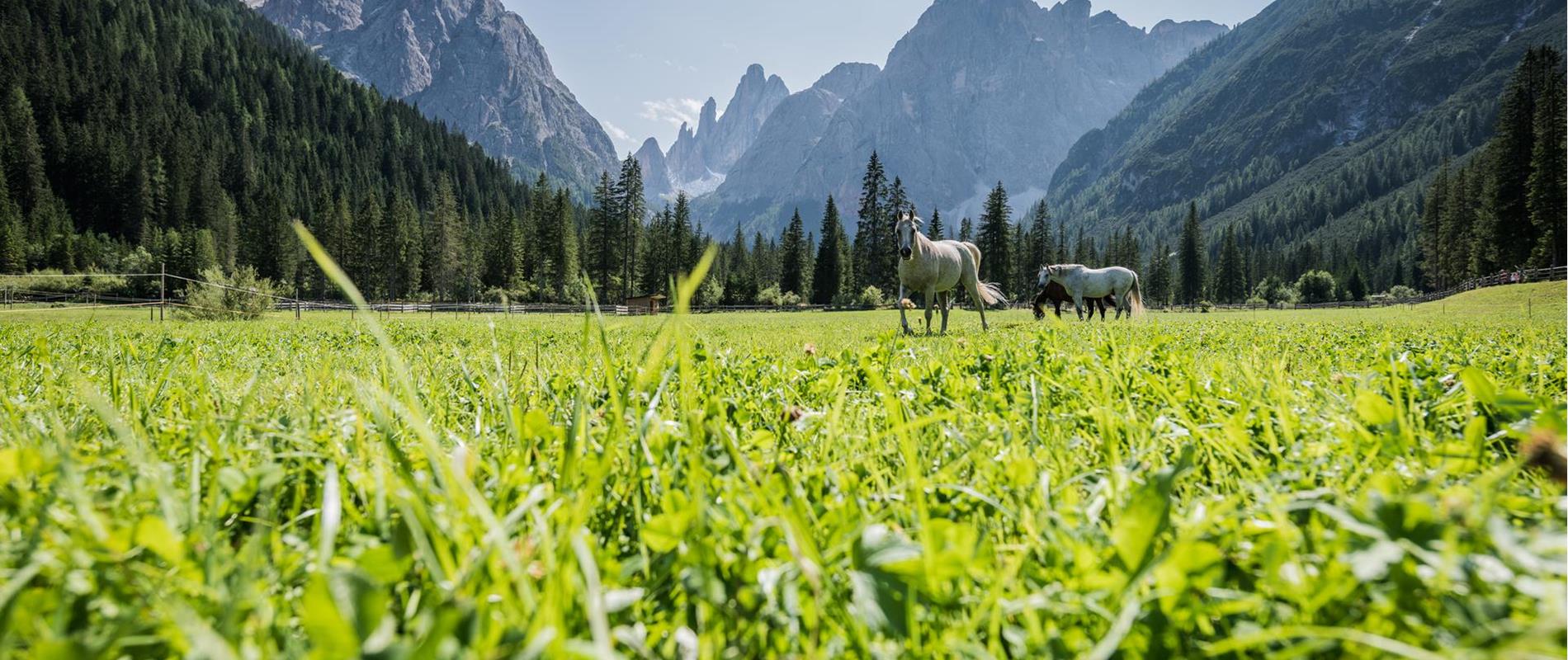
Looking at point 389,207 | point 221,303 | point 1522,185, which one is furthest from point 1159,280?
point 221,303

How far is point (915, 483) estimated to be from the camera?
1177 mm

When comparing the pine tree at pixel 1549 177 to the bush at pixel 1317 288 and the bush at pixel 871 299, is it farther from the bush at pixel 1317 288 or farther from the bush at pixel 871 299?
the bush at pixel 1317 288

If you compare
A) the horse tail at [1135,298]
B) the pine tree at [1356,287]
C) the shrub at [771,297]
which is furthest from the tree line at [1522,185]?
the shrub at [771,297]

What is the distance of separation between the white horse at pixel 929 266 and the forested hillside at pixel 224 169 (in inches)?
3161

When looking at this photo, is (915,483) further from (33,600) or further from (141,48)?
(141,48)

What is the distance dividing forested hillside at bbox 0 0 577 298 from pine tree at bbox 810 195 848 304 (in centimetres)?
3518

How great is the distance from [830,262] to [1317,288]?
3579 inches

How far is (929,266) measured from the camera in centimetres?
1155

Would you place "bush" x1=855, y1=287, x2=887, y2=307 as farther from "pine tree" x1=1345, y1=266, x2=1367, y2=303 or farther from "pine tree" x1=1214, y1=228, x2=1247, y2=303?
"pine tree" x1=1345, y1=266, x2=1367, y2=303

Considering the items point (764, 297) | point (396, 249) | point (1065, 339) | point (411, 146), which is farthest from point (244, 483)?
point (411, 146)

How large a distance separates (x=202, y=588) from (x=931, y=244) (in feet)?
38.7

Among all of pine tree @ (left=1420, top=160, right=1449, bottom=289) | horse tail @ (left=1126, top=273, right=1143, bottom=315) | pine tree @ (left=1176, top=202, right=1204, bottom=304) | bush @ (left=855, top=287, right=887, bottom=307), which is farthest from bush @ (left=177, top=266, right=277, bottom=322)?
pine tree @ (left=1176, top=202, right=1204, bottom=304)

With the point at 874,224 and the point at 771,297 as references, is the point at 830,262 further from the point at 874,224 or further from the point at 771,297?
the point at 874,224

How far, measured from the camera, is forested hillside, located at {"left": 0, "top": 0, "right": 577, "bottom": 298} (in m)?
88.4
